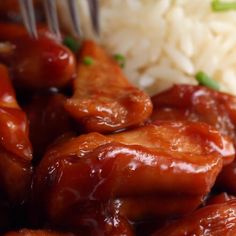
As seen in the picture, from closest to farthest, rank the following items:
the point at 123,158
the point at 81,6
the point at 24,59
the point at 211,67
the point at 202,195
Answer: the point at 123,158
the point at 202,195
the point at 24,59
the point at 211,67
the point at 81,6

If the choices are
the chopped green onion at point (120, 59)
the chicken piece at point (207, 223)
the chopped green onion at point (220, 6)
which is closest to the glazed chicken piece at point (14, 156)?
the chicken piece at point (207, 223)

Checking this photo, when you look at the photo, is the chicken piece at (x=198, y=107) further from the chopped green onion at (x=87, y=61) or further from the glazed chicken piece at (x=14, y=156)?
the glazed chicken piece at (x=14, y=156)

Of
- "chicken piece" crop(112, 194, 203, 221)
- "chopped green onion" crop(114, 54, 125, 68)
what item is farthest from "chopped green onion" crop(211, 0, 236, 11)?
"chicken piece" crop(112, 194, 203, 221)

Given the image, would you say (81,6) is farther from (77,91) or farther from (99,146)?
(99,146)

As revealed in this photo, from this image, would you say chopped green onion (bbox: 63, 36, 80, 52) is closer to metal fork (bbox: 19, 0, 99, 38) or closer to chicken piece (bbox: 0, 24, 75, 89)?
metal fork (bbox: 19, 0, 99, 38)

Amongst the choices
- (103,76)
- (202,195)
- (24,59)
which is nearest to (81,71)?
(103,76)
